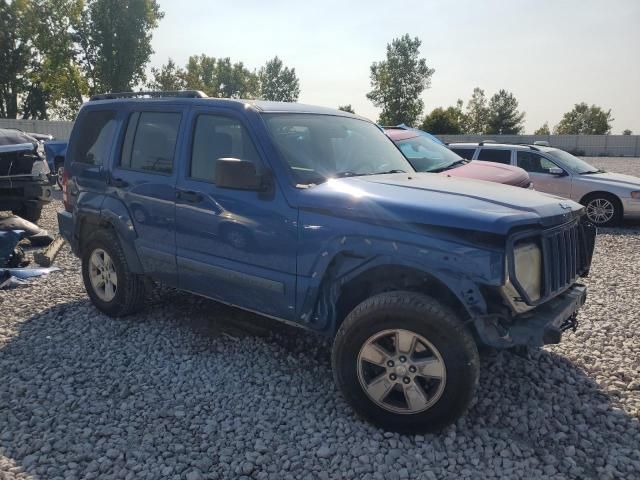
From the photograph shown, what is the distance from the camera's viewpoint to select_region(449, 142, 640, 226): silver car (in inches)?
406

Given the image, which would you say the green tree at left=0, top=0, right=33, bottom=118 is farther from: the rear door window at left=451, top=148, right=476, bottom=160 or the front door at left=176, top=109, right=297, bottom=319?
the front door at left=176, top=109, right=297, bottom=319

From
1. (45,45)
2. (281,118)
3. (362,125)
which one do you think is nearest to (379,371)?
(281,118)

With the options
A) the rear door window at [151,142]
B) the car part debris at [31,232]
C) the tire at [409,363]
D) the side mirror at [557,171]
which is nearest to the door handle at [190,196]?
the rear door window at [151,142]

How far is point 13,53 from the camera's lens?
44.4 metres

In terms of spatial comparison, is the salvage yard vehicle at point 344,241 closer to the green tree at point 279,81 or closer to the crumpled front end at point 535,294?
the crumpled front end at point 535,294

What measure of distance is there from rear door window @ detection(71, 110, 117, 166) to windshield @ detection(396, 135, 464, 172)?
15.1 ft

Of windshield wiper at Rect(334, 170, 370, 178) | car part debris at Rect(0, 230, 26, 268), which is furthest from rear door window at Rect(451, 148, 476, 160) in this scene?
car part debris at Rect(0, 230, 26, 268)

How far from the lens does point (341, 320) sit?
3629 millimetres

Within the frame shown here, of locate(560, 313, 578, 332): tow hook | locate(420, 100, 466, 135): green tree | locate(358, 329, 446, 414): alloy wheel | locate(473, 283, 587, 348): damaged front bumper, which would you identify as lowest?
locate(358, 329, 446, 414): alloy wheel

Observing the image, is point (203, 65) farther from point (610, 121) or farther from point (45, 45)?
point (610, 121)

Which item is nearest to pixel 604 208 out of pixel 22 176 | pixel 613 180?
pixel 613 180

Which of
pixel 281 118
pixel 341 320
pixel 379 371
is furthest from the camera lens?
pixel 281 118

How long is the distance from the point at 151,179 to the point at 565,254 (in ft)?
10.9

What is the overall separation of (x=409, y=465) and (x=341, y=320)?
106 centimetres
